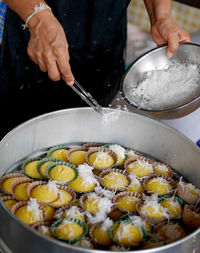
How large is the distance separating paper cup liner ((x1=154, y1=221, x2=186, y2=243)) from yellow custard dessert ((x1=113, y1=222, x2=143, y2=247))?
0.07m

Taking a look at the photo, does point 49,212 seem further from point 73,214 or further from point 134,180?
point 134,180

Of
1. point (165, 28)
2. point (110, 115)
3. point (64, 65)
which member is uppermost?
point (165, 28)

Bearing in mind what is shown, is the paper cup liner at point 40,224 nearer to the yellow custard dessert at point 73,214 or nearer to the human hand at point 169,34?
the yellow custard dessert at point 73,214

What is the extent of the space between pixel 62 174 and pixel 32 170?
0.42ft

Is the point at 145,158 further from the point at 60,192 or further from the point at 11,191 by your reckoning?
the point at 11,191

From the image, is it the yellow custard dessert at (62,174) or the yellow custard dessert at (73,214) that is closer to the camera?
the yellow custard dessert at (73,214)

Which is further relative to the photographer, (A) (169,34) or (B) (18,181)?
(A) (169,34)

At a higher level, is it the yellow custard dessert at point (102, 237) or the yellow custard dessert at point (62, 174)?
the yellow custard dessert at point (62, 174)

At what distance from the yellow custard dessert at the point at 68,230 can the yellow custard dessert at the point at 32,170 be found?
309 millimetres

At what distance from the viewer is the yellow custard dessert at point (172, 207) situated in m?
1.25

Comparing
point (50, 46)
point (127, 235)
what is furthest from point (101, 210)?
point (50, 46)

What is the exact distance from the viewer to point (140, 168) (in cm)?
145

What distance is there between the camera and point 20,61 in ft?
6.62

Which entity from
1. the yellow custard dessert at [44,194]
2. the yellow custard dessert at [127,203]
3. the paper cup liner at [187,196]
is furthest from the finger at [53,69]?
the paper cup liner at [187,196]
